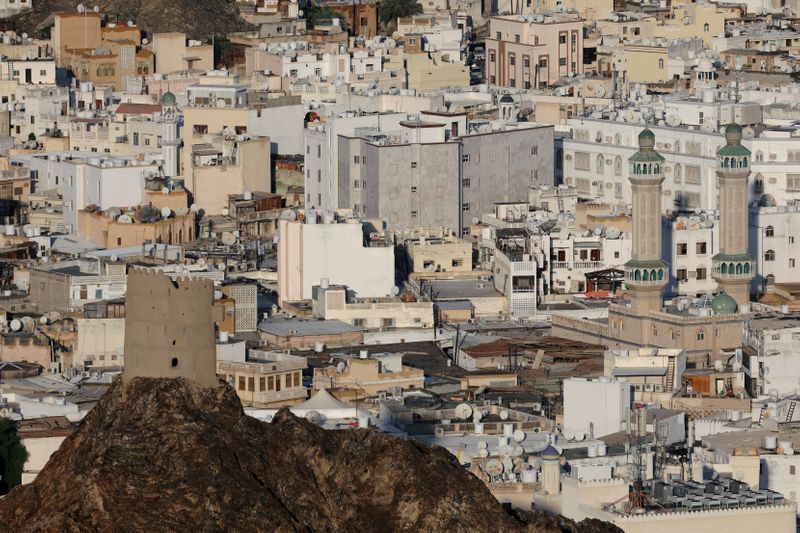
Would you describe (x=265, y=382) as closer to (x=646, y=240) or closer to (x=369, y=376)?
(x=369, y=376)

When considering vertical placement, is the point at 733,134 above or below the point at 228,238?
above

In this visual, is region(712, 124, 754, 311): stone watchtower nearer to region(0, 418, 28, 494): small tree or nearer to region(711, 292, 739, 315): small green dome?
region(711, 292, 739, 315): small green dome

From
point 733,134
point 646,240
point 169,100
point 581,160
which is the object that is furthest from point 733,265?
point 169,100

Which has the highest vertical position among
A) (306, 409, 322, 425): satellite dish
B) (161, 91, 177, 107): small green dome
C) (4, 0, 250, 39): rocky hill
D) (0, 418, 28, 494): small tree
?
(4, 0, 250, 39): rocky hill

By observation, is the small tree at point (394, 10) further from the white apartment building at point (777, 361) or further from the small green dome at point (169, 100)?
the white apartment building at point (777, 361)

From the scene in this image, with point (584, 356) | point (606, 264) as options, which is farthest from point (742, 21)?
point (584, 356)

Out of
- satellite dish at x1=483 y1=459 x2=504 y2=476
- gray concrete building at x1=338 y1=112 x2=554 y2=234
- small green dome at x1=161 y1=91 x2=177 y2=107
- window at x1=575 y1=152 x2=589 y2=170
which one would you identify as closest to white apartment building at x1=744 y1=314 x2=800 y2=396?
satellite dish at x1=483 y1=459 x2=504 y2=476

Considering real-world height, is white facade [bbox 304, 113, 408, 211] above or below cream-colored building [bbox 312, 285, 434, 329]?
above
